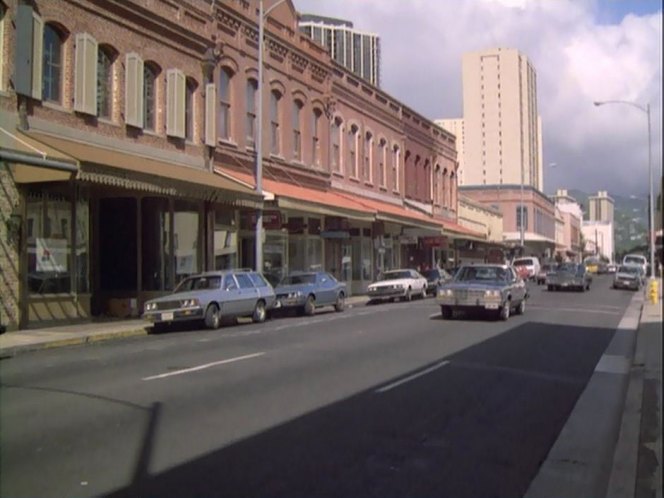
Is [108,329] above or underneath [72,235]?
underneath

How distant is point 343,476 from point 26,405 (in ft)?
15.5

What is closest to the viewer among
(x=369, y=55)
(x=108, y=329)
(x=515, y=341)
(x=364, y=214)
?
(x=515, y=341)

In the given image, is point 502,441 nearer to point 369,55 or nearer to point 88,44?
point 88,44

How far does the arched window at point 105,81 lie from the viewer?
2238cm

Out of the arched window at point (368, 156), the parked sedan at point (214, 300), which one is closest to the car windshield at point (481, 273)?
the parked sedan at point (214, 300)

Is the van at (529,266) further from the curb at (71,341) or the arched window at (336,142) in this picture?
the curb at (71,341)

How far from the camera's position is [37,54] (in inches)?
765

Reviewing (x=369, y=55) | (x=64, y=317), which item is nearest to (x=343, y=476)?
(x=64, y=317)

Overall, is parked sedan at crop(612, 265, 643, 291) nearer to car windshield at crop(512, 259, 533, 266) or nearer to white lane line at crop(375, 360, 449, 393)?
car windshield at crop(512, 259, 533, 266)

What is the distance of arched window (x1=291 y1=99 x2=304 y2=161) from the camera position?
35219 mm

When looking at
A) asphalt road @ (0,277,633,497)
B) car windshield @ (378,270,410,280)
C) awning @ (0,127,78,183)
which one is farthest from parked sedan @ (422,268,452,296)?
awning @ (0,127,78,183)

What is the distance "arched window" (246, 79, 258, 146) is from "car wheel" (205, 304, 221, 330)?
12254 millimetres

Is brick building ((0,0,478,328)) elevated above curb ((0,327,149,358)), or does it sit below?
above

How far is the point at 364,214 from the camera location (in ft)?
118
